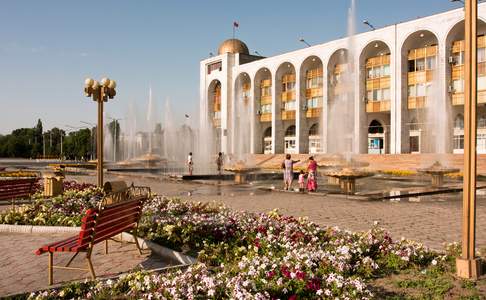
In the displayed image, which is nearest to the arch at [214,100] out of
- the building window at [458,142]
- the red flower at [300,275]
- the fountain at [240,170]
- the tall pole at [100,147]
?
the building window at [458,142]

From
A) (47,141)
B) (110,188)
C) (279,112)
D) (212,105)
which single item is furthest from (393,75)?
(47,141)

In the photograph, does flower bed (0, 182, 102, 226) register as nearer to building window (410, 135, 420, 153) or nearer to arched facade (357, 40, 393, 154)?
arched facade (357, 40, 393, 154)

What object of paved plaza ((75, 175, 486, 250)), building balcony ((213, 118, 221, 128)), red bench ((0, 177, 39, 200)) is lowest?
paved plaza ((75, 175, 486, 250))

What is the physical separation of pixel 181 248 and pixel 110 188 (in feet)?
6.81

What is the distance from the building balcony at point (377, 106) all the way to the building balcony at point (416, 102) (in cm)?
233

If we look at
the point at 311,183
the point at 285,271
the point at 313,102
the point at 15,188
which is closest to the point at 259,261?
the point at 285,271

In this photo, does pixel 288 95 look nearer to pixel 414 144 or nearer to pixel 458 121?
pixel 414 144

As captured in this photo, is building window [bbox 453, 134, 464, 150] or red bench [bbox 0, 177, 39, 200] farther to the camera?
building window [bbox 453, 134, 464, 150]

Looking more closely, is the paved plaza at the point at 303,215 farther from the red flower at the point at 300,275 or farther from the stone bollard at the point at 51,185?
the stone bollard at the point at 51,185

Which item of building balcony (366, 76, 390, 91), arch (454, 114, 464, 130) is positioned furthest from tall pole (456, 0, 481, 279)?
building balcony (366, 76, 390, 91)

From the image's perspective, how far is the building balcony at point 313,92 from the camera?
172 ft

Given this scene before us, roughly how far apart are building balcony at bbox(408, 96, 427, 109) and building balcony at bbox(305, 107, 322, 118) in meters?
11.9

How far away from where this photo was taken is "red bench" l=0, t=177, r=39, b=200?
451 inches

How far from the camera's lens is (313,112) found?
53.3 meters
